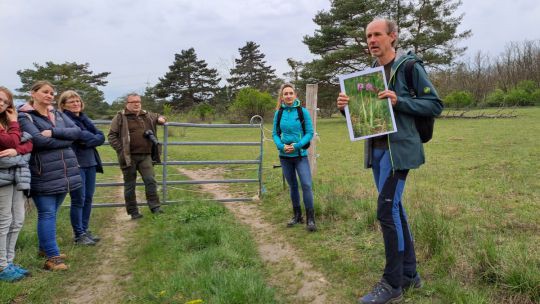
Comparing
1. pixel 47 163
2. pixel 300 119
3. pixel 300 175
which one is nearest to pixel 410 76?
pixel 300 119

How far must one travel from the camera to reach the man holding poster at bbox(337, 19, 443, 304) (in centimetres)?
279

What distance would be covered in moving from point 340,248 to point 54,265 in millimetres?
2944

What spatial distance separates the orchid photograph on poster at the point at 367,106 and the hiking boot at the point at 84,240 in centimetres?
355

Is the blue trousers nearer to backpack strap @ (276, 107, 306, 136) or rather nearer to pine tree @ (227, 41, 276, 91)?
backpack strap @ (276, 107, 306, 136)

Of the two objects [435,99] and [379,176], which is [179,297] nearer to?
[379,176]

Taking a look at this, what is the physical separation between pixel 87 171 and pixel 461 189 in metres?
5.93

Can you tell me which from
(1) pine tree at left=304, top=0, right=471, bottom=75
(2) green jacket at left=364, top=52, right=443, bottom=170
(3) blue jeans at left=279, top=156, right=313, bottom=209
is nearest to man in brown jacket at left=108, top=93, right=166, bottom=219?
(3) blue jeans at left=279, top=156, right=313, bottom=209

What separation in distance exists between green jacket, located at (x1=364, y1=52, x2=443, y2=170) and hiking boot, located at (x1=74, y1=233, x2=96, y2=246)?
12.4 ft

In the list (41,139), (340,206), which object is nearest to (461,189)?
(340,206)

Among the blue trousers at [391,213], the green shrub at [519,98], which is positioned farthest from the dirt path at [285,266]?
the green shrub at [519,98]

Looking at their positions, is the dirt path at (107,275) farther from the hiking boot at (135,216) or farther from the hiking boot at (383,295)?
the hiking boot at (383,295)

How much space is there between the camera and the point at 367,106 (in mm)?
2992

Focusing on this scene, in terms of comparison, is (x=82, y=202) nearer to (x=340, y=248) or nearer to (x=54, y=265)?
(x=54, y=265)

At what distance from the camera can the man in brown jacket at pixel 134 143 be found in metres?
5.73
